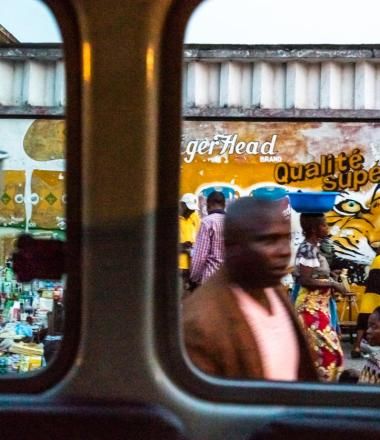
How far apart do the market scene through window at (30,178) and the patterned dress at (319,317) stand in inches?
17.2

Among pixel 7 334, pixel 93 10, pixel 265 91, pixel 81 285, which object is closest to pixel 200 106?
pixel 265 91

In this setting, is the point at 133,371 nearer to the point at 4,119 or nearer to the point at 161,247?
the point at 161,247

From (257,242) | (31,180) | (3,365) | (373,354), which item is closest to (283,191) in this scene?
(257,242)

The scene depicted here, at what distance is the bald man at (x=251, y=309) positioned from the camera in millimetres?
2080

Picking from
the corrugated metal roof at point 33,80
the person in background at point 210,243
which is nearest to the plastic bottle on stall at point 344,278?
the person in background at point 210,243

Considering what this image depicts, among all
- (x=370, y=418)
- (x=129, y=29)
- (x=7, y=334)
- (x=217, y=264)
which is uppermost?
(x=129, y=29)

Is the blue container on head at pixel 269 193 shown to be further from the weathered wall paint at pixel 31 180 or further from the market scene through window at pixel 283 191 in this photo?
the weathered wall paint at pixel 31 180

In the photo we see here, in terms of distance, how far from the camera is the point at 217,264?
2.11 m

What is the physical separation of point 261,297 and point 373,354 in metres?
0.23

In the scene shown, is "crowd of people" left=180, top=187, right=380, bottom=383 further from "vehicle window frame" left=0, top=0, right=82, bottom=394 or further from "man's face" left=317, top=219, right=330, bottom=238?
"vehicle window frame" left=0, top=0, right=82, bottom=394

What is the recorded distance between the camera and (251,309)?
2.12m

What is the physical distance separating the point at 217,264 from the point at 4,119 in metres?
0.47

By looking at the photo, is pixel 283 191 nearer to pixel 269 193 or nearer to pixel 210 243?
pixel 269 193

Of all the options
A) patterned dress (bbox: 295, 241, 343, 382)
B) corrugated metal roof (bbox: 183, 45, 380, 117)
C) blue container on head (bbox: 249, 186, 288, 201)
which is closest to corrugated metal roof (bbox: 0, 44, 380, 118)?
corrugated metal roof (bbox: 183, 45, 380, 117)
